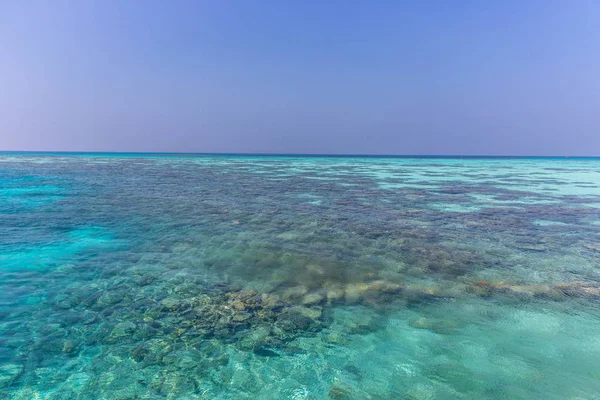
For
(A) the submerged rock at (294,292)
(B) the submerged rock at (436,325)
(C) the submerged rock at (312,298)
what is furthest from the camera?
(A) the submerged rock at (294,292)

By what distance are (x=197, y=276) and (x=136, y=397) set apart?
3848 millimetres

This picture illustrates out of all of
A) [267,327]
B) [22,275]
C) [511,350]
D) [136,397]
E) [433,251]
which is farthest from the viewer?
[433,251]

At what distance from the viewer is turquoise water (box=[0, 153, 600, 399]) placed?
4281 millimetres

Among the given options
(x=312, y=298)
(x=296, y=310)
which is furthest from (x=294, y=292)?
(x=296, y=310)

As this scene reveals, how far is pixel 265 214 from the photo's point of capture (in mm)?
14898

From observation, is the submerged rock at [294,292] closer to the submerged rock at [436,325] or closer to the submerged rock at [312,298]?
the submerged rock at [312,298]

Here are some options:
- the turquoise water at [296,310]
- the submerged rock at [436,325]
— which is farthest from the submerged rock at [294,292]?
the submerged rock at [436,325]

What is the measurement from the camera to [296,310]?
6125mm

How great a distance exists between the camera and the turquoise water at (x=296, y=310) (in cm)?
428

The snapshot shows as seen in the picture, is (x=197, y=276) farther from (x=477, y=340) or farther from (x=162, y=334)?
(x=477, y=340)

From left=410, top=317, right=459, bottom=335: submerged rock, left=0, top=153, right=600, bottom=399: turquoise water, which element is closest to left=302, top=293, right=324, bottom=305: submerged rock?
left=0, top=153, right=600, bottom=399: turquoise water

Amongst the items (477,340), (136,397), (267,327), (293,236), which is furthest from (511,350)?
(293,236)

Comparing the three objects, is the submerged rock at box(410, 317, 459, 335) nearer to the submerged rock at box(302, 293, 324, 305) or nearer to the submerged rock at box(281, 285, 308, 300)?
the submerged rock at box(302, 293, 324, 305)

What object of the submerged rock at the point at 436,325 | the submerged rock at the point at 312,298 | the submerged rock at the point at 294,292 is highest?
the submerged rock at the point at 294,292
